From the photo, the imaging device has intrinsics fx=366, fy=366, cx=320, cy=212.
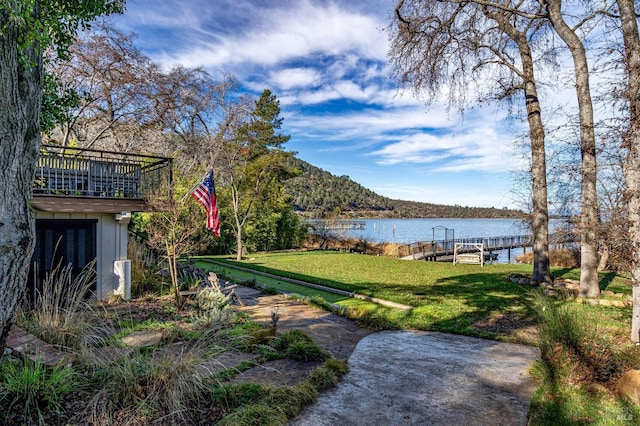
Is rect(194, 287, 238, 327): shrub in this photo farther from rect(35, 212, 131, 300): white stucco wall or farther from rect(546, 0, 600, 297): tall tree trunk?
rect(546, 0, 600, 297): tall tree trunk

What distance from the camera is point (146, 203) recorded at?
26.8 ft

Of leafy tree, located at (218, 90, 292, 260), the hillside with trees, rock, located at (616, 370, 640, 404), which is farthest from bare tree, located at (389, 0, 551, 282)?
the hillside with trees

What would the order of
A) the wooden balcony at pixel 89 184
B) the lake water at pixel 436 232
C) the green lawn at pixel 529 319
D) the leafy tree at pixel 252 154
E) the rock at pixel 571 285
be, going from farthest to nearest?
1. the leafy tree at pixel 252 154
2. the lake water at pixel 436 232
3. the rock at pixel 571 285
4. the wooden balcony at pixel 89 184
5. the green lawn at pixel 529 319

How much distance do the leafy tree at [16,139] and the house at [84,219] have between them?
4.77 m

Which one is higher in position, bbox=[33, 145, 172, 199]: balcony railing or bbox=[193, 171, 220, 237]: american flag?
bbox=[33, 145, 172, 199]: balcony railing

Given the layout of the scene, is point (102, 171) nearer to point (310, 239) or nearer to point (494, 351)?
point (494, 351)

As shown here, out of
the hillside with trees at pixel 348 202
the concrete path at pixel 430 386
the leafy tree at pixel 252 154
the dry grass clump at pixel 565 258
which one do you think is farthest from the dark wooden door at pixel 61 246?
the hillside with trees at pixel 348 202

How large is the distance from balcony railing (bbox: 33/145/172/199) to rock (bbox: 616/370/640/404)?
782 cm

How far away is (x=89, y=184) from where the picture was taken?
8133 mm

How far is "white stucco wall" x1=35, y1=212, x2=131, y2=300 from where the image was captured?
315 inches

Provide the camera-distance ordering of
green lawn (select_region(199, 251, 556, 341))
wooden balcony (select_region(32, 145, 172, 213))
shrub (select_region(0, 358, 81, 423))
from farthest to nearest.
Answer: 1. wooden balcony (select_region(32, 145, 172, 213))
2. green lawn (select_region(199, 251, 556, 341))
3. shrub (select_region(0, 358, 81, 423))

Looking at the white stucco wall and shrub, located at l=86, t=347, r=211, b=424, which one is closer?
shrub, located at l=86, t=347, r=211, b=424

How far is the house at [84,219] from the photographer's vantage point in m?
7.37

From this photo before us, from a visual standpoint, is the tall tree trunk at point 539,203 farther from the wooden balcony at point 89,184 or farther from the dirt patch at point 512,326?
the wooden balcony at point 89,184
